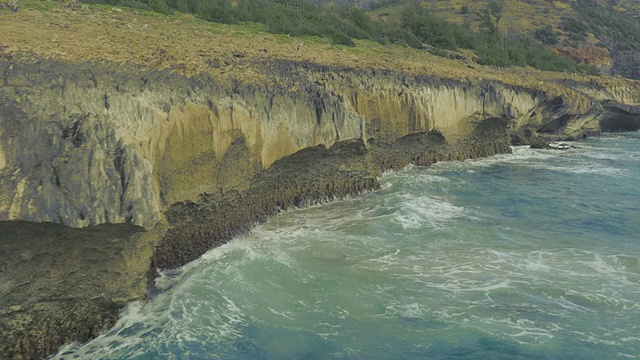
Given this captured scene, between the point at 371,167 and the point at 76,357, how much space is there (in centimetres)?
1535

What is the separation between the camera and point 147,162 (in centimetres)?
1212

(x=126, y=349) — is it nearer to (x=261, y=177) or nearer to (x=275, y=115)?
(x=261, y=177)

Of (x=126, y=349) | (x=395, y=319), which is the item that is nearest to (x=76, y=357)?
(x=126, y=349)

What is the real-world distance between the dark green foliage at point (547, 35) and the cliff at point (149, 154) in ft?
176

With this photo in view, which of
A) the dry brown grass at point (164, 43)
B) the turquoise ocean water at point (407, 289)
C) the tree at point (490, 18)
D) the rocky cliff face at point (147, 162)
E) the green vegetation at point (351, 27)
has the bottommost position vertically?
the turquoise ocean water at point (407, 289)

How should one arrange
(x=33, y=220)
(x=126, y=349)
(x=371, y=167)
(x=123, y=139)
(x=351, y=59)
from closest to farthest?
(x=33, y=220) → (x=126, y=349) → (x=123, y=139) → (x=371, y=167) → (x=351, y=59)

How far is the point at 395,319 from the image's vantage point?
491 inches

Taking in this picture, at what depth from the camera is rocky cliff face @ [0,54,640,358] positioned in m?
10.6

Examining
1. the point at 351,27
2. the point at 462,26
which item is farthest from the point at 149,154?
the point at 462,26

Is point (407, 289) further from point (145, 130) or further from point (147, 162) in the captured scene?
point (145, 130)

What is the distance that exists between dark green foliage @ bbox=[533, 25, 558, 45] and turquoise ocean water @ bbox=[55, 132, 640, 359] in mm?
56847

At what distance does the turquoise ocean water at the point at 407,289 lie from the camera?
1140 cm

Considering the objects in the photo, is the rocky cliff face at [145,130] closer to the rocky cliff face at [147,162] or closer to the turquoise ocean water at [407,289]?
the rocky cliff face at [147,162]

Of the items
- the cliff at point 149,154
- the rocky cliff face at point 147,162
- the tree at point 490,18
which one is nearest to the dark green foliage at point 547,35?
the tree at point 490,18
